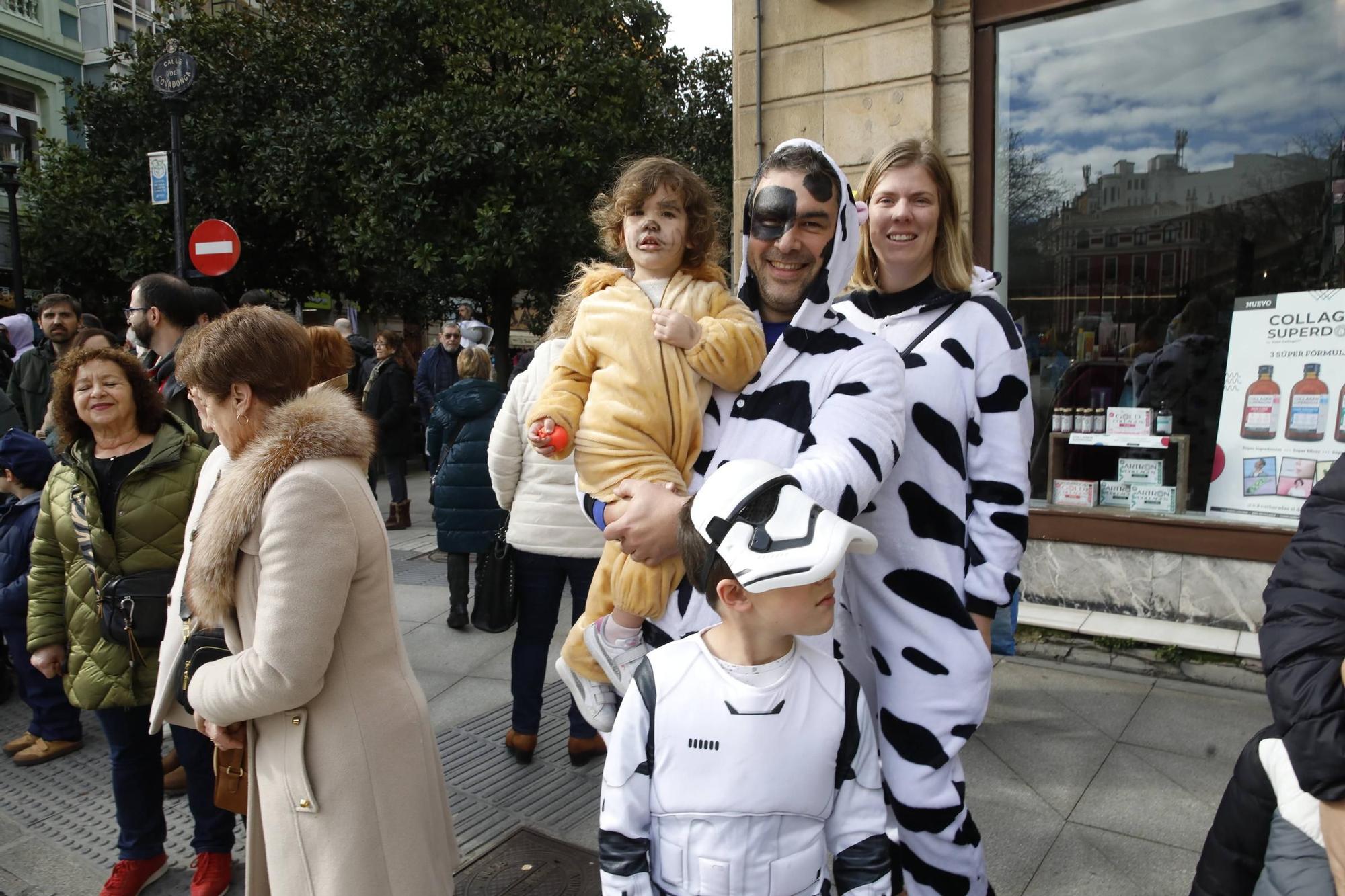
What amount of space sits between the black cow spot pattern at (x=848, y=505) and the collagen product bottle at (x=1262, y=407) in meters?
4.37

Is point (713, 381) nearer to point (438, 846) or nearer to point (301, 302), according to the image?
point (438, 846)

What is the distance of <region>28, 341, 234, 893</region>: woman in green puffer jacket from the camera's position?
10.1 feet

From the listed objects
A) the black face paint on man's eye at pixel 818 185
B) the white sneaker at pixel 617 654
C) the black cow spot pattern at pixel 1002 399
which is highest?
the black face paint on man's eye at pixel 818 185

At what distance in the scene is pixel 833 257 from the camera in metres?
1.79

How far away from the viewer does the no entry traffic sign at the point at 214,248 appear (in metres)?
8.62

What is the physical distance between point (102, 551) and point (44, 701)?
1709 millimetres

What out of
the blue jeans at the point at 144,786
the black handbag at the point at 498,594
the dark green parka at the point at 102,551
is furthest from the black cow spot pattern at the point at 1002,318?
the blue jeans at the point at 144,786

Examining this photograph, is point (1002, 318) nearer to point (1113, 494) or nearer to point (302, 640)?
point (302, 640)

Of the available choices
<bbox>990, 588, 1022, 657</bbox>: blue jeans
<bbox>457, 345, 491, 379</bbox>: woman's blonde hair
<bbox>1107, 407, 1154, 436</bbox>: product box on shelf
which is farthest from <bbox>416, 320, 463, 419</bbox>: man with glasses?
<bbox>990, 588, 1022, 657</bbox>: blue jeans

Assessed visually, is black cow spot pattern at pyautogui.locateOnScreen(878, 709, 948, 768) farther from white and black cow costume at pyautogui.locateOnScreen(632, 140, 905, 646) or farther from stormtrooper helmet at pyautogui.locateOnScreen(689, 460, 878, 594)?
stormtrooper helmet at pyautogui.locateOnScreen(689, 460, 878, 594)

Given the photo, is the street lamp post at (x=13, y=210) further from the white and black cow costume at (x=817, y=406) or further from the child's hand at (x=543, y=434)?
the white and black cow costume at (x=817, y=406)

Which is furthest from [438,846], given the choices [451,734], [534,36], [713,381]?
[534,36]

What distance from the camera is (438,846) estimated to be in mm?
2334

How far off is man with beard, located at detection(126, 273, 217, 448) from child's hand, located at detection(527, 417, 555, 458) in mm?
3102
